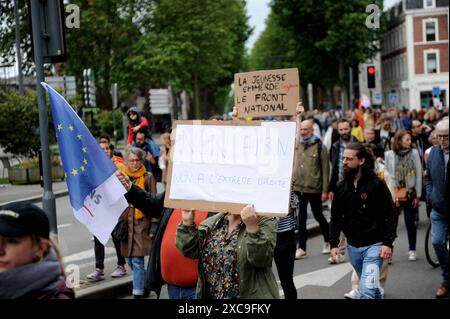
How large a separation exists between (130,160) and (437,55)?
212ft

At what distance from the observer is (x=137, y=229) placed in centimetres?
810

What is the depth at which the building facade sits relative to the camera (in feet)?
203

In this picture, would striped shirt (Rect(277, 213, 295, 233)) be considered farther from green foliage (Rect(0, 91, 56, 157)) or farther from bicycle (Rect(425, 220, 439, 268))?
green foliage (Rect(0, 91, 56, 157))

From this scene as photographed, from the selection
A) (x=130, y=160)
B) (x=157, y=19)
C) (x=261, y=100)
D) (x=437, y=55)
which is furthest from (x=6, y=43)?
(x=437, y=55)

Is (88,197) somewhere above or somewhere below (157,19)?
below

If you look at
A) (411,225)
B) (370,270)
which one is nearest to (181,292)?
(370,270)

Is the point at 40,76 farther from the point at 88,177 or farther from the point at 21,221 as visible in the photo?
the point at 21,221

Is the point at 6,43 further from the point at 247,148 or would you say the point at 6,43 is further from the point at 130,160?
the point at 247,148

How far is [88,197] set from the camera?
17.4 feet

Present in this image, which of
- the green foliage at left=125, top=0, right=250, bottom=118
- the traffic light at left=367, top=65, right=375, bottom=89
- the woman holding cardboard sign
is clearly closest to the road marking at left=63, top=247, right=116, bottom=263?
the traffic light at left=367, top=65, right=375, bottom=89

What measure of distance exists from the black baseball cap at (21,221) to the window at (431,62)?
6734 centimetres

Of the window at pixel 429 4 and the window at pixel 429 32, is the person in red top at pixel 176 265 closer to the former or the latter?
the window at pixel 429 4

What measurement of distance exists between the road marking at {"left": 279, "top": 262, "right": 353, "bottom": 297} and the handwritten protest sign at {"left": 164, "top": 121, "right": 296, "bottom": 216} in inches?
169
